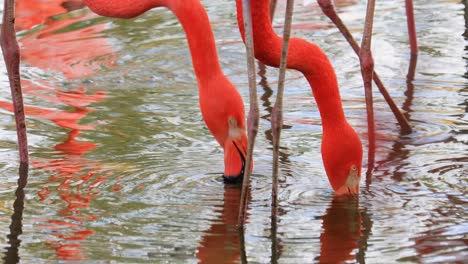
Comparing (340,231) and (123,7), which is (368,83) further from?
(123,7)

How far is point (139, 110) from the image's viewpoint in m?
6.30

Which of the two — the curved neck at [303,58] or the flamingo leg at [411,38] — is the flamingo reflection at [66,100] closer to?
the curved neck at [303,58]

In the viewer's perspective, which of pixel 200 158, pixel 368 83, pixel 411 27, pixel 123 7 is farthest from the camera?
pixel 411 27

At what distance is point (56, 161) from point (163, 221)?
107cm

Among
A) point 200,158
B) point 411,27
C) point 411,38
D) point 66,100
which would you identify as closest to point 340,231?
point 200,158

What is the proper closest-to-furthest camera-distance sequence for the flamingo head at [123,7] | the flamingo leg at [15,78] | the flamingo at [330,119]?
the flamingo at [330,119]
the flamingo head at [123,7]
the flamingo leg at [15,78]

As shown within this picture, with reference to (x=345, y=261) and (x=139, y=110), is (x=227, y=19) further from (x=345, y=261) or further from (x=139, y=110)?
(x=345, y=261)

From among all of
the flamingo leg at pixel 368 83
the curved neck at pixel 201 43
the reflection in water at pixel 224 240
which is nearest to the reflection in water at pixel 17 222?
the reflection in water at pixel 224 240

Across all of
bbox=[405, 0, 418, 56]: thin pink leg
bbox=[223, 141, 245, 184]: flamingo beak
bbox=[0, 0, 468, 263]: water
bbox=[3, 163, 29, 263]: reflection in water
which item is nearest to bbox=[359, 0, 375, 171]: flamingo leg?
bbox=[0, 0, 468, 263]: water

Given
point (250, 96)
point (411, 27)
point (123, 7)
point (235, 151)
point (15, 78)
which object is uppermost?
point (123, 7)

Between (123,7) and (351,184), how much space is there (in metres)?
1.28

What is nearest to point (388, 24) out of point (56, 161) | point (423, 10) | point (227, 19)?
point (423, 10)

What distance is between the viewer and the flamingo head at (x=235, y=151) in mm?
4867

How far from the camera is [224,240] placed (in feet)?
14.2
